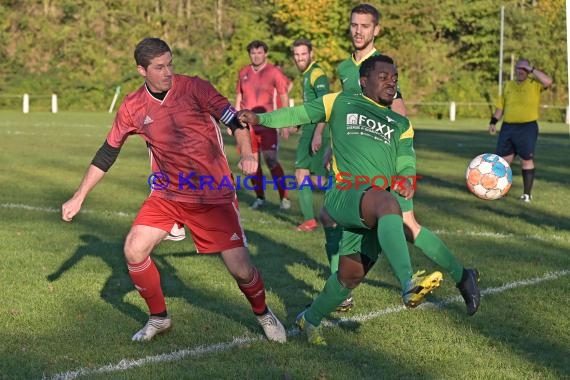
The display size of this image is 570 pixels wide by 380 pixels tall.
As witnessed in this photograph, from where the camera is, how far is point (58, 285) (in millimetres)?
7949

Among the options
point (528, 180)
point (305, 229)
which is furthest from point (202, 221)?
point (528, 180)

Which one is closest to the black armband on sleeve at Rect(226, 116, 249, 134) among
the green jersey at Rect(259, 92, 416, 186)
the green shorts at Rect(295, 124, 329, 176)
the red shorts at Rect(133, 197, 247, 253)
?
the green jersey at Rect(259, 92, 416, 186)

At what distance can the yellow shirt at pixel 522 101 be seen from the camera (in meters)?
14.6

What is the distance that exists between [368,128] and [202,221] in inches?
46.6

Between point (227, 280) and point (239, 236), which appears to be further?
point (227, 280)

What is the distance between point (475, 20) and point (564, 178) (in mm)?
35089

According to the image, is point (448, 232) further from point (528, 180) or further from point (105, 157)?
point (105, 157)

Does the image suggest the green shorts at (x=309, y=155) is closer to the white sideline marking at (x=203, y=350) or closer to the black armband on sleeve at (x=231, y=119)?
the white sideline marking at (x=203, y=350)

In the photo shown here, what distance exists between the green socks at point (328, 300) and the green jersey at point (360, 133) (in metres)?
0.64

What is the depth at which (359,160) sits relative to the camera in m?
5.97

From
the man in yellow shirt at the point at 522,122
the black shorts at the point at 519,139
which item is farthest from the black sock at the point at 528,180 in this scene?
the black shorts at the point at 519,139

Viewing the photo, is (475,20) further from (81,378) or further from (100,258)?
(81,378)

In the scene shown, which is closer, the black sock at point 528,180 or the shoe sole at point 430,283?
the shoe sole at point 430,283

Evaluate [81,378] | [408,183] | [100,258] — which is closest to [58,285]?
[100,258]
